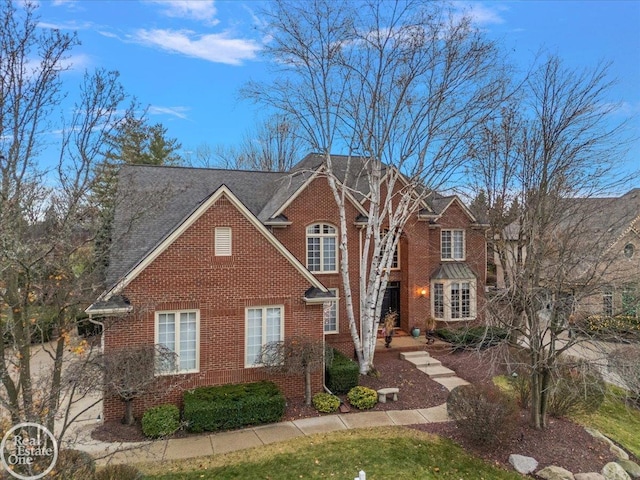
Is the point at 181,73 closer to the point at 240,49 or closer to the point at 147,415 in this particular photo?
the point at 240,49

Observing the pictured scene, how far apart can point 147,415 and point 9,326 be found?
15.2ft

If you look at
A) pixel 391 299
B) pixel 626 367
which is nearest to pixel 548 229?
pixel 626 367

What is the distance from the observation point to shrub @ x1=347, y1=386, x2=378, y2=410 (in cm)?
1091

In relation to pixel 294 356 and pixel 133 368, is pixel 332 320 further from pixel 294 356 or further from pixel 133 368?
pixel 133 368

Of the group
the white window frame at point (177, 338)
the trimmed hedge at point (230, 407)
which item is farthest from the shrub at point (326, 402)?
the white window frame at point (177, 338)

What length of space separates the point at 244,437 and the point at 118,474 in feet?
10.2

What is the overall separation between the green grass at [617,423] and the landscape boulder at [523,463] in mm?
2978

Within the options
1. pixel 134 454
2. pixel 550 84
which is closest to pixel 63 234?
pixel 134 454

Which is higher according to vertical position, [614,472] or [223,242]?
[223,242]

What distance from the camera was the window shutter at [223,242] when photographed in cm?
1087

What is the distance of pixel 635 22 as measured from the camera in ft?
41.8

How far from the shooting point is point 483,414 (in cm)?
870

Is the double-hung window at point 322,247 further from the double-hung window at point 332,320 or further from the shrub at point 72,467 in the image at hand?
the shrub at point 72,467

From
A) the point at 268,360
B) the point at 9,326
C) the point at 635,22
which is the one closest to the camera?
the point at 9,326
